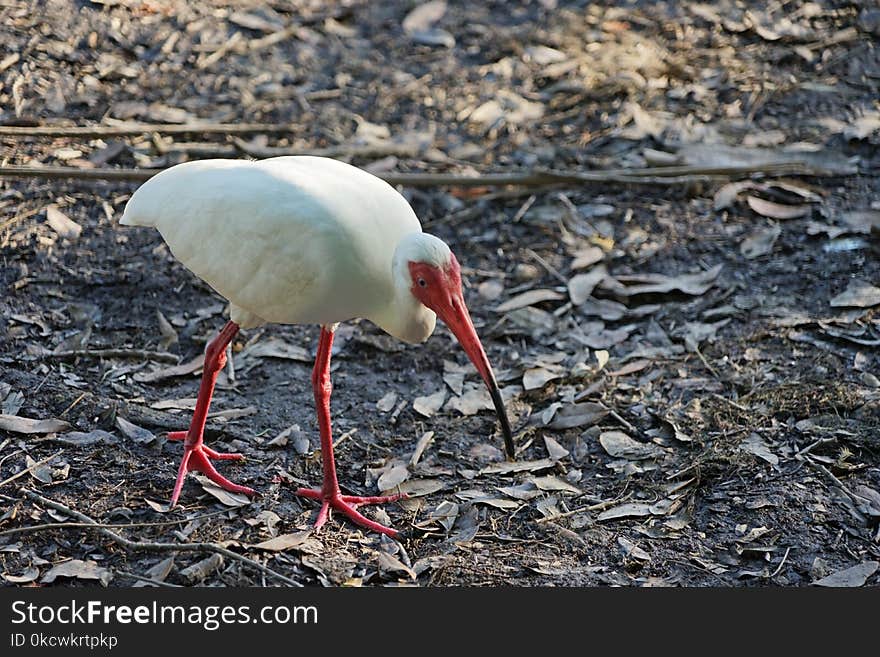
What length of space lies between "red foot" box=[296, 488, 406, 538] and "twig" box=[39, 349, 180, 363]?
104 cm

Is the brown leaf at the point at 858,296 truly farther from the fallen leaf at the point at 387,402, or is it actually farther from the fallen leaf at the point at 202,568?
the fallen leaf at the point at 202,568

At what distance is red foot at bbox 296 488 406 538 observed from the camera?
3.87 metres

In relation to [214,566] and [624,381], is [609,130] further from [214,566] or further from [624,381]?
[214,566]

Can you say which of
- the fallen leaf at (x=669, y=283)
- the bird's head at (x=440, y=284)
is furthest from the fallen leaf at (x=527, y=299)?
the bird's head at (x=440, y=284)

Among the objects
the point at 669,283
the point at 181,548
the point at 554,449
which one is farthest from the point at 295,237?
the point at 669,283

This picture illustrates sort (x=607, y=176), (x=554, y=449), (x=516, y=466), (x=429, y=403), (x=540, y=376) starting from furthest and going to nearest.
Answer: (x=607, y=176)
(x=540, y=376)
(x=429, y=403)
(x=554, y=449)
(x=516, y=466)

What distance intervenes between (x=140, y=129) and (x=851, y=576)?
431cm

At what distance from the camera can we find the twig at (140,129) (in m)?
5.81

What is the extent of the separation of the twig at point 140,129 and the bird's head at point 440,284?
2839mm

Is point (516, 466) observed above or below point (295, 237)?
below

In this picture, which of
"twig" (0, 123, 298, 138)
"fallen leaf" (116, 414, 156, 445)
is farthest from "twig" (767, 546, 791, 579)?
"twig" (0, 123, 298, 138)

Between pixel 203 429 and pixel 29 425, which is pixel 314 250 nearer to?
pixel 203 429

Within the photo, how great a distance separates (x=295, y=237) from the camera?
142 inches

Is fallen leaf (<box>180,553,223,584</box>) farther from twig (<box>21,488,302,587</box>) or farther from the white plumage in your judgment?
the white plumage
